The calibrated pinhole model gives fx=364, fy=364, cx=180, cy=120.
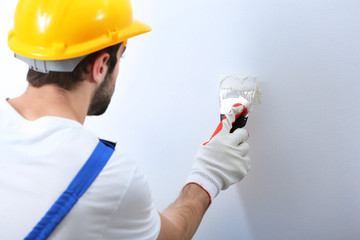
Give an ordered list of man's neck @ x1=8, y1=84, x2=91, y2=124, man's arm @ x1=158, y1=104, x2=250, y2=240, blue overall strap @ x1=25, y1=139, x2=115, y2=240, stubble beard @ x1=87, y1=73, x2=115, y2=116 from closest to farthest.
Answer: blue overall strap @ x1=25, y1=139, x2=115, y2=240
man's neck @ x1=8, y1=84, x2=91, y2=124
stubble beard @ x1=87, y1=73, x2=115, y2=116
man's arm @ x1=158, y1=104, x2=250, y2=240

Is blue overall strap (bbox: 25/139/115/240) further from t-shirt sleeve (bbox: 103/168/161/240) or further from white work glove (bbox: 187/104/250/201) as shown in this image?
white work glove (bbox: 187/104/250/201)

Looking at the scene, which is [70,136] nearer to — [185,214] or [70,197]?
[70,197]

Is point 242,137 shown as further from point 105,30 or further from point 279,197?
point 105,30

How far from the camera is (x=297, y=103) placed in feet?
3.66

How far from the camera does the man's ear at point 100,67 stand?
2.81 ft

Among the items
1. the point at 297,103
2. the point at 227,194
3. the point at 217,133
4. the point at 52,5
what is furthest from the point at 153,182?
the point at 52,5

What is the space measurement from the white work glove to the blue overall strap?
415 mm

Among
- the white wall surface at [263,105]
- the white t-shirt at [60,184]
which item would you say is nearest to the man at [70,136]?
the white t-shirt at [60,184]

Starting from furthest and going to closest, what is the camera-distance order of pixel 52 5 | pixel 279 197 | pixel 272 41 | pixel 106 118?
1. pixel 106 118
2. pixel 279 197
3. pixel 272 41
4. pixel 52 5

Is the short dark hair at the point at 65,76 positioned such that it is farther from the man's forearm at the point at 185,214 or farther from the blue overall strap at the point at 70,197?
the man's forearm at the point at 185,214

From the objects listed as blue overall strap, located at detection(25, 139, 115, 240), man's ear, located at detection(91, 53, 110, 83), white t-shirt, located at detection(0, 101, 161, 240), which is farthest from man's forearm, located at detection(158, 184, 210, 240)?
man's ear, located at detection(91, 53, 110, 83)

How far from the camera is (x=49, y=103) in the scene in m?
0.80

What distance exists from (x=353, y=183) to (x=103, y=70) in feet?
2.70

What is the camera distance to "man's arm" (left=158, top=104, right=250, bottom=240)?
1.02 meters
